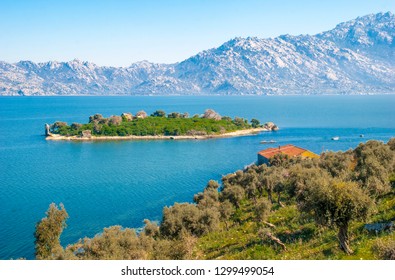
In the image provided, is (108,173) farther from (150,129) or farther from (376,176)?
(150,129)

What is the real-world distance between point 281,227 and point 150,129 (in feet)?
357

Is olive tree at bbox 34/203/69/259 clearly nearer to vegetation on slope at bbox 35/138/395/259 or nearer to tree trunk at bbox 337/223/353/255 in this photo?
vegetation on slope at bbox 35/138/395/259

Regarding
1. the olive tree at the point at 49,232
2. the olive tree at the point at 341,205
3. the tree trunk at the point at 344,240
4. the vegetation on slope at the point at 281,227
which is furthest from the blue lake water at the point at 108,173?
the tree trunk at the point at 344,240

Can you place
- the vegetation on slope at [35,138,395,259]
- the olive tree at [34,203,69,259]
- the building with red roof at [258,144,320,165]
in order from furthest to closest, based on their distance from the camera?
the building with red roof at [258,144,320,165] < the olive tree at [34,203,69,259] < the vegetation on slope at [35,138,395,259]

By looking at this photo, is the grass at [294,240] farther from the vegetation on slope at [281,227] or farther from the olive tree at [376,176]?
the olive tree at [376,176]

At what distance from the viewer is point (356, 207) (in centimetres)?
1597

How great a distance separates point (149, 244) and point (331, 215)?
1145 centimetres

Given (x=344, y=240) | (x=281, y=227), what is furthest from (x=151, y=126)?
(x=344, y=240)

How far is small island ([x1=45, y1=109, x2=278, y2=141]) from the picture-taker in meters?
125

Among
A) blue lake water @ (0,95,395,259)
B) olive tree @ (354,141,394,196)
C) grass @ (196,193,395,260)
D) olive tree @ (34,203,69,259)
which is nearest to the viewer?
grass @ (196,193,395,260)

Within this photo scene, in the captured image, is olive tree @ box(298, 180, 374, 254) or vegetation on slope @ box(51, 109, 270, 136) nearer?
olive tree @ box(298, 180, 374, 254)

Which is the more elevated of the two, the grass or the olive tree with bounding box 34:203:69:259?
the grass

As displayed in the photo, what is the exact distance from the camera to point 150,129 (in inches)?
5133

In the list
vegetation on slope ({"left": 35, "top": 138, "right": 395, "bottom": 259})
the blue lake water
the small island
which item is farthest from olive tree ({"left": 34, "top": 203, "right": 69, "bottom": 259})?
the small island
